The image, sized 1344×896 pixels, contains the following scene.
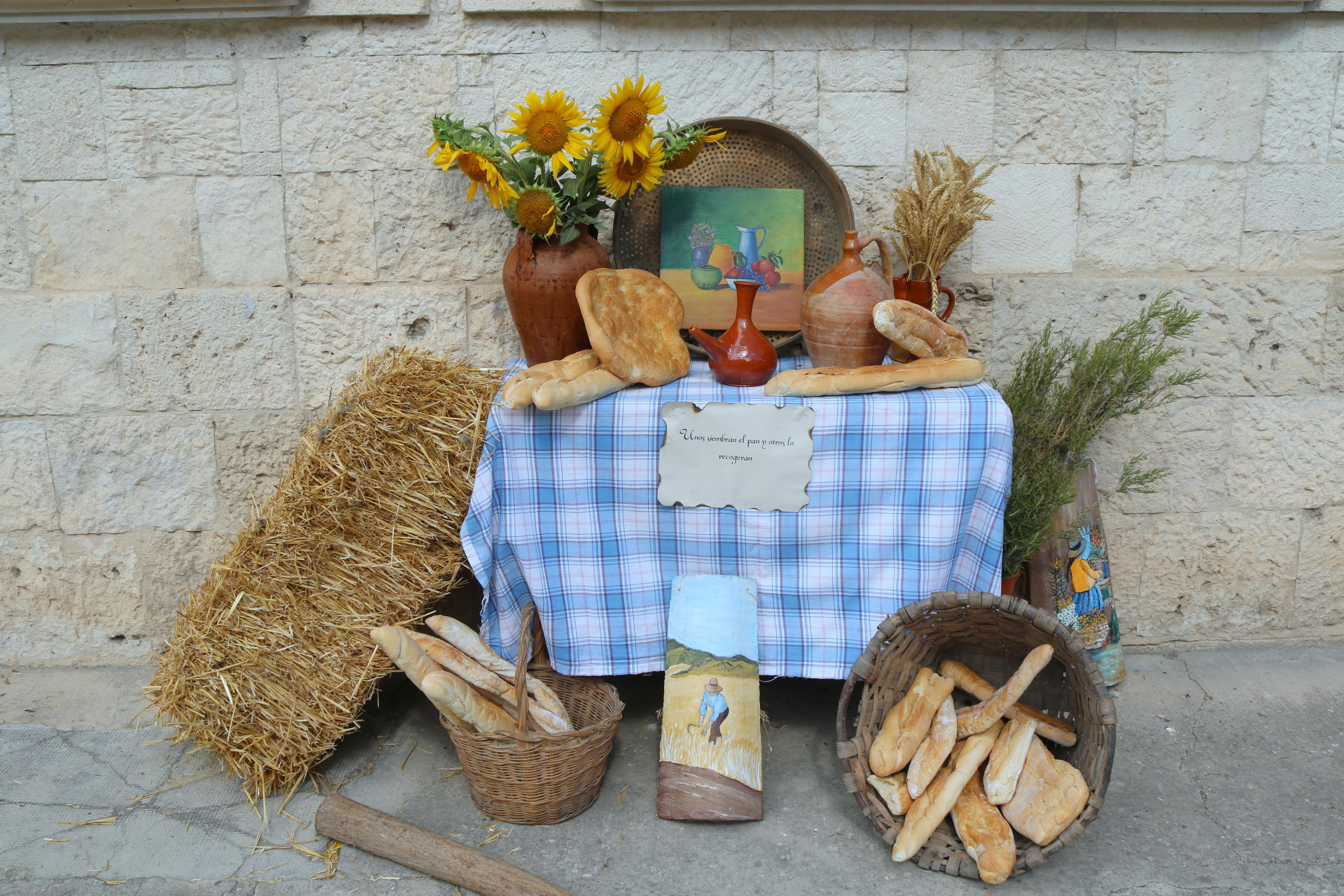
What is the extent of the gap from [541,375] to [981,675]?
153 cm

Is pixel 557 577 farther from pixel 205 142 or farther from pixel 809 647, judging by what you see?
pixel 205 142

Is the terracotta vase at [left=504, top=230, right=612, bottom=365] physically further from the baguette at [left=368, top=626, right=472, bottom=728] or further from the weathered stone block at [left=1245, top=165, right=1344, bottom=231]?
the weathered stone block at [left=1245, top=165, right=1344, bottom=231]

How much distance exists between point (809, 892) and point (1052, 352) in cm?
184

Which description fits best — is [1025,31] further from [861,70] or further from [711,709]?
[711,709]

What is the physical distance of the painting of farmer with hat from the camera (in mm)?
2318

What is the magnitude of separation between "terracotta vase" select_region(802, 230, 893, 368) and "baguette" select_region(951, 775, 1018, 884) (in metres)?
1.15

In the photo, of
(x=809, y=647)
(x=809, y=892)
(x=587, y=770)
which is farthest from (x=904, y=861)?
(x=587, y=770)

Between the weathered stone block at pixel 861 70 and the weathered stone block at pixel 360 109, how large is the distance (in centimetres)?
116

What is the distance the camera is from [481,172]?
253cm

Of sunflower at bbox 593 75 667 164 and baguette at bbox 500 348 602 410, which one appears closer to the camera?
baguette at bbox 500 348 602 410

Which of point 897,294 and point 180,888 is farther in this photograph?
point 897,294

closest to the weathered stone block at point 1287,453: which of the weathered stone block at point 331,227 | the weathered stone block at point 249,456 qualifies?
the weathered stone block at point 331,227

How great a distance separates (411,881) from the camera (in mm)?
2148

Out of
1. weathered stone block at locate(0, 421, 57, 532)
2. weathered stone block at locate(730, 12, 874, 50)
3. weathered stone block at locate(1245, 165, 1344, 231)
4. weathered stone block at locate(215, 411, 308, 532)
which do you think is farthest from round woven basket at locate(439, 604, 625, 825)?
weathered stone block at locate(1245, 165, 1344, 231)
